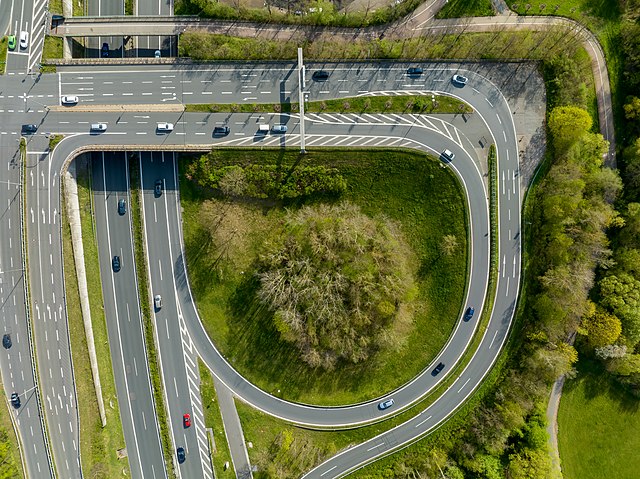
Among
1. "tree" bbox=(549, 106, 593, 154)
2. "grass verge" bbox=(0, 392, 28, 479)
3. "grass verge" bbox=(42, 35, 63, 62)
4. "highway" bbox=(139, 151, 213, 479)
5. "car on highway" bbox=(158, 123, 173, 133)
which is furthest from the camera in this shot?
"highway" bbox=(139, 151, 213, 479)

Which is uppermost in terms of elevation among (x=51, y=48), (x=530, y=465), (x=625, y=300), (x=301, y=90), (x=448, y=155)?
(x=51, y=48)

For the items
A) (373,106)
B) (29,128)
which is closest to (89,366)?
(29,128)

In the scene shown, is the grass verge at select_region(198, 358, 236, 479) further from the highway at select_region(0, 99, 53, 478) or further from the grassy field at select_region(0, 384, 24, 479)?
the grassy field at select_region(0, 384, 24, 479)

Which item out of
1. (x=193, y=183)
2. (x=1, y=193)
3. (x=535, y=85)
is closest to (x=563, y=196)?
(x=535, y=85)

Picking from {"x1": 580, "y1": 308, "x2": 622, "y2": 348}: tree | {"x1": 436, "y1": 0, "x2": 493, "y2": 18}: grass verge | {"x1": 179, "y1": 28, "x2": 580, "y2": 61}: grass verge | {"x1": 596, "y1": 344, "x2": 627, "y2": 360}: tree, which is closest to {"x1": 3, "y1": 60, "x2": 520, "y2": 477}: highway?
{"x1": 179, "y1": 28, "x2": 580, "y2": 61}: grass verge

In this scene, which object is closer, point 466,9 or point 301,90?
point 301,90

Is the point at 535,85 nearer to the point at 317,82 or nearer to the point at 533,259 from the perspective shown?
the point at 533,259

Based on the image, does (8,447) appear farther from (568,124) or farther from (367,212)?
(568,124)
